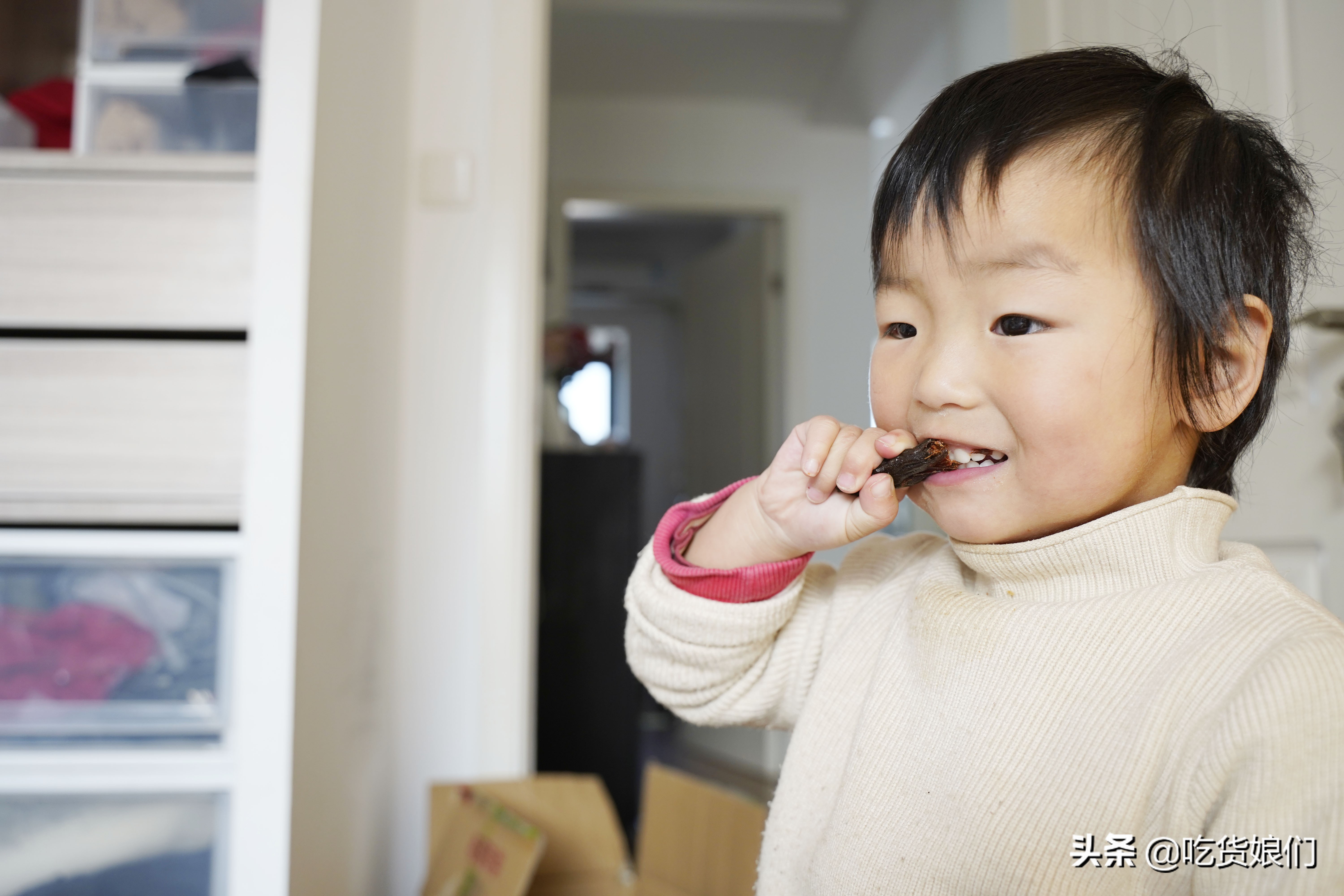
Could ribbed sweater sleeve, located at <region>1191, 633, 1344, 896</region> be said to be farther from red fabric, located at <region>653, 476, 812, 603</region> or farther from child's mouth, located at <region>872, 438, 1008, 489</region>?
red fabric, located at <region>653, 476, 812, 603</region>

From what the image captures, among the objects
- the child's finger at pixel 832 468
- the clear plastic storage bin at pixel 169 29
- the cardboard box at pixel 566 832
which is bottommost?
the cardboard box at pixel 566 832

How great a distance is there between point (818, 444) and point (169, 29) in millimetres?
953

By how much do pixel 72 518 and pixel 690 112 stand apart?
9.71ft

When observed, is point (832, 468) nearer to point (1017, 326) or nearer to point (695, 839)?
point (1017, 326)

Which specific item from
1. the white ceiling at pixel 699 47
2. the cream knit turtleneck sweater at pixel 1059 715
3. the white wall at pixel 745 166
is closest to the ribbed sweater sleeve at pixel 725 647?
the cream knit turtleneck sweater at pixel 1059 715

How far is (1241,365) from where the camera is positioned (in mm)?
507

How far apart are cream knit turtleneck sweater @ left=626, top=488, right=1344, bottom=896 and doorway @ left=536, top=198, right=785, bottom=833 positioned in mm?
1062

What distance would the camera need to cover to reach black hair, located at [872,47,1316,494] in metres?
0.48

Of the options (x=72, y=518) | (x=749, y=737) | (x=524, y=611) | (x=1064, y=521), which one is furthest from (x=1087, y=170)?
(x=749, y=737)

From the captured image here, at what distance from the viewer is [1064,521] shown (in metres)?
0.52

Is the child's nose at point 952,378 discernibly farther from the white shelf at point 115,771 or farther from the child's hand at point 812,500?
the white shelf at point 115,771

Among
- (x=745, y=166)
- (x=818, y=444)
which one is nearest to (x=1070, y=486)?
(x=818, y=444)

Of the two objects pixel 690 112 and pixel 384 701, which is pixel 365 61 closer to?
pixel 384 701

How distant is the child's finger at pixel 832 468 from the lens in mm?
572
